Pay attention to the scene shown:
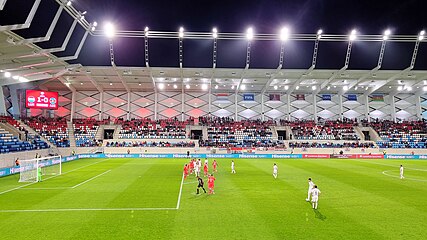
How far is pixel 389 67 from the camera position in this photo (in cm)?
4697

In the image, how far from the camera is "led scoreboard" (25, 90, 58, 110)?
3888 cm

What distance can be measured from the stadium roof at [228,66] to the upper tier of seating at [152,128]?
674 centimetres

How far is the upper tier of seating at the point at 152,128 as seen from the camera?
170ft

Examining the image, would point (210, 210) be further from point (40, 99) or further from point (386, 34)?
point (386, 34)

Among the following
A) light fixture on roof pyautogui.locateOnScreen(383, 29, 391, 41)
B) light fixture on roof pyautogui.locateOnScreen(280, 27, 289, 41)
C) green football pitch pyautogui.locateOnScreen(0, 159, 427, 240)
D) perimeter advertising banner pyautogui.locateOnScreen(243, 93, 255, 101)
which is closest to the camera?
green football pitch pyautogui.locateOnScreen(0, 159, 427, 240)

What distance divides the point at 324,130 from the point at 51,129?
5095 cm

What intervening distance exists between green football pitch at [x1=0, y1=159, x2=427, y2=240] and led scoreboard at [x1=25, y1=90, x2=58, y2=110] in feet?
71.5

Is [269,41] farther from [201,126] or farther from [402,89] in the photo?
[402,89]

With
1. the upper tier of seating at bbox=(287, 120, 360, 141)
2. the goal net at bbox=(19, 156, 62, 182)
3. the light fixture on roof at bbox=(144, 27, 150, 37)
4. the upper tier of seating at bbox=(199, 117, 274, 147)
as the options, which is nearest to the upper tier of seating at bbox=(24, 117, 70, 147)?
the goal net at bbox=(19, 156, 62, 182)

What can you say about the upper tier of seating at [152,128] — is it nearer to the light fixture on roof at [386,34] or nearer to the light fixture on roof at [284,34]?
the light fixture on roof at [284,34]

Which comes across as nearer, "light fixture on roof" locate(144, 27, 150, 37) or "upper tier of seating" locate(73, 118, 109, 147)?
"light fixture on roof" locate(144, 27, 150, 37)

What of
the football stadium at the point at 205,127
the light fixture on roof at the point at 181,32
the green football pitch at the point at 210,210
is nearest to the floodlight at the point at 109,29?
the football stadium at the point at 205,127

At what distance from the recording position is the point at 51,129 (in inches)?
1912

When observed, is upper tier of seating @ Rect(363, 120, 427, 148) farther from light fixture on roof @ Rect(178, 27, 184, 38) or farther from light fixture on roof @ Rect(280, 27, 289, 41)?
light fixture on roof @ Rect(178, 27, 184, 38)
